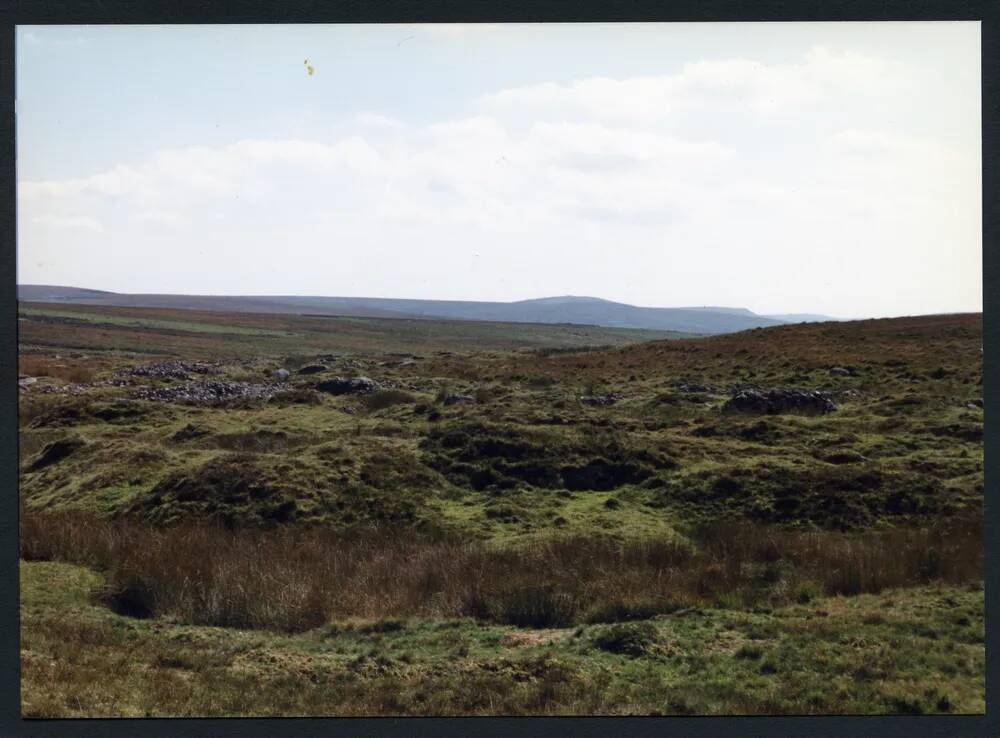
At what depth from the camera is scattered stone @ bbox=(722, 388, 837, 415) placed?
27.8 meters

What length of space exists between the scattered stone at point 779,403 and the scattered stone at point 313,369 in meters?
19.9

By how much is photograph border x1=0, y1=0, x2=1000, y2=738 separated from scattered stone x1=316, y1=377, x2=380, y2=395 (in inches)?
911

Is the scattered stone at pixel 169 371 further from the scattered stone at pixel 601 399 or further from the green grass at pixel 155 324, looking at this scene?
the green grass at pixel 155 324

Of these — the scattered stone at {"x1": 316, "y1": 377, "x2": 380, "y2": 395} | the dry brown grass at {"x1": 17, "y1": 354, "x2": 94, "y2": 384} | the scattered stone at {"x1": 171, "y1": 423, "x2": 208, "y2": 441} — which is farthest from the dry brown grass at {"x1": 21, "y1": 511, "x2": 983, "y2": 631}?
the dry brown grass at {"x1": 17, "y1": 354, "x2": 94, "y2": 384}

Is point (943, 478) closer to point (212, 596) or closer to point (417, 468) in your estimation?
point (417, 468)

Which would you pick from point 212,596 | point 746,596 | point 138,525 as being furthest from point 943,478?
point 138,525

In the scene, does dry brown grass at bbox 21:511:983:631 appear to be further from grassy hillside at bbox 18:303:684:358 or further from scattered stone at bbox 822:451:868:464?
grassy hillside at bbox 18:303:684:358

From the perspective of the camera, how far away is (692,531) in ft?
54.3

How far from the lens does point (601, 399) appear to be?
32469 mm

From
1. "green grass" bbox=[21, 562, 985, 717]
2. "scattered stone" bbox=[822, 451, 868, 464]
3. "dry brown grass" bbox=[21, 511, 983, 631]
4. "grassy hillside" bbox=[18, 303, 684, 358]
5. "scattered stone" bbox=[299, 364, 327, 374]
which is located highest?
"grassy hillside" bbox=[18, 303, 684, 358]

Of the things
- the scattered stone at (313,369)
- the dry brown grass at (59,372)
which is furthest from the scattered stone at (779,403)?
the dry brown grass at (59,372)

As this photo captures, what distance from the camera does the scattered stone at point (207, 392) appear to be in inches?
1209

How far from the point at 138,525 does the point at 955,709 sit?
45.9 feet

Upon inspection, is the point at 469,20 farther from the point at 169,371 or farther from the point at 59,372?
the point at 59,372
